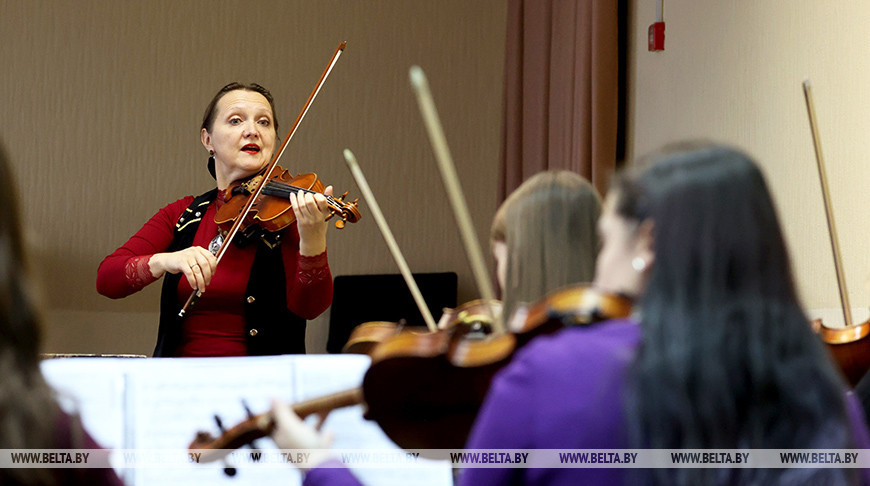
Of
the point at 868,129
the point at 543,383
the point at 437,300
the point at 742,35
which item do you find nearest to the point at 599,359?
the point at 543,383

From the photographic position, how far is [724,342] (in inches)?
29.4

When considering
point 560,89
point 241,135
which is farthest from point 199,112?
point 241,135

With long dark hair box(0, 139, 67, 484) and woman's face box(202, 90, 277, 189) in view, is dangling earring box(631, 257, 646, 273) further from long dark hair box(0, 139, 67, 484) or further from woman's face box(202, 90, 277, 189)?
woman's face box(202, 90, 277, 189)

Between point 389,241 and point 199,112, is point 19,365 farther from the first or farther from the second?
point 199,112

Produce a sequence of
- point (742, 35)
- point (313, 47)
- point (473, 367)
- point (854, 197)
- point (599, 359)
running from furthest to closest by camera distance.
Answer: point (313, 47)
point (742, 35)
point (854, 197)
point (473, 367)
point (599, 359)

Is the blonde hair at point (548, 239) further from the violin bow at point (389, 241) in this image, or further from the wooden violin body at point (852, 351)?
the wooden violin body at point (852, 351)

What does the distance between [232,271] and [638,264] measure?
4.25 feet

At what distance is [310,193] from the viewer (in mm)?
1926

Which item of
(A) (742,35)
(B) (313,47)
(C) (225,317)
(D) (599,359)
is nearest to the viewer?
(D) (599,359)

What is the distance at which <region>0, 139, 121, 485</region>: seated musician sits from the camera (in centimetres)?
67

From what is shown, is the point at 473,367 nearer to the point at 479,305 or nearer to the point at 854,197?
the point at 479,305

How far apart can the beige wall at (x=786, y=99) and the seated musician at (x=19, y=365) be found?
177 cm

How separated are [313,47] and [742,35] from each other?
6.50 feet

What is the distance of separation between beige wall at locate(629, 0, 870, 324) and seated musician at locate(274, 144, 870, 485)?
54.7 inches
